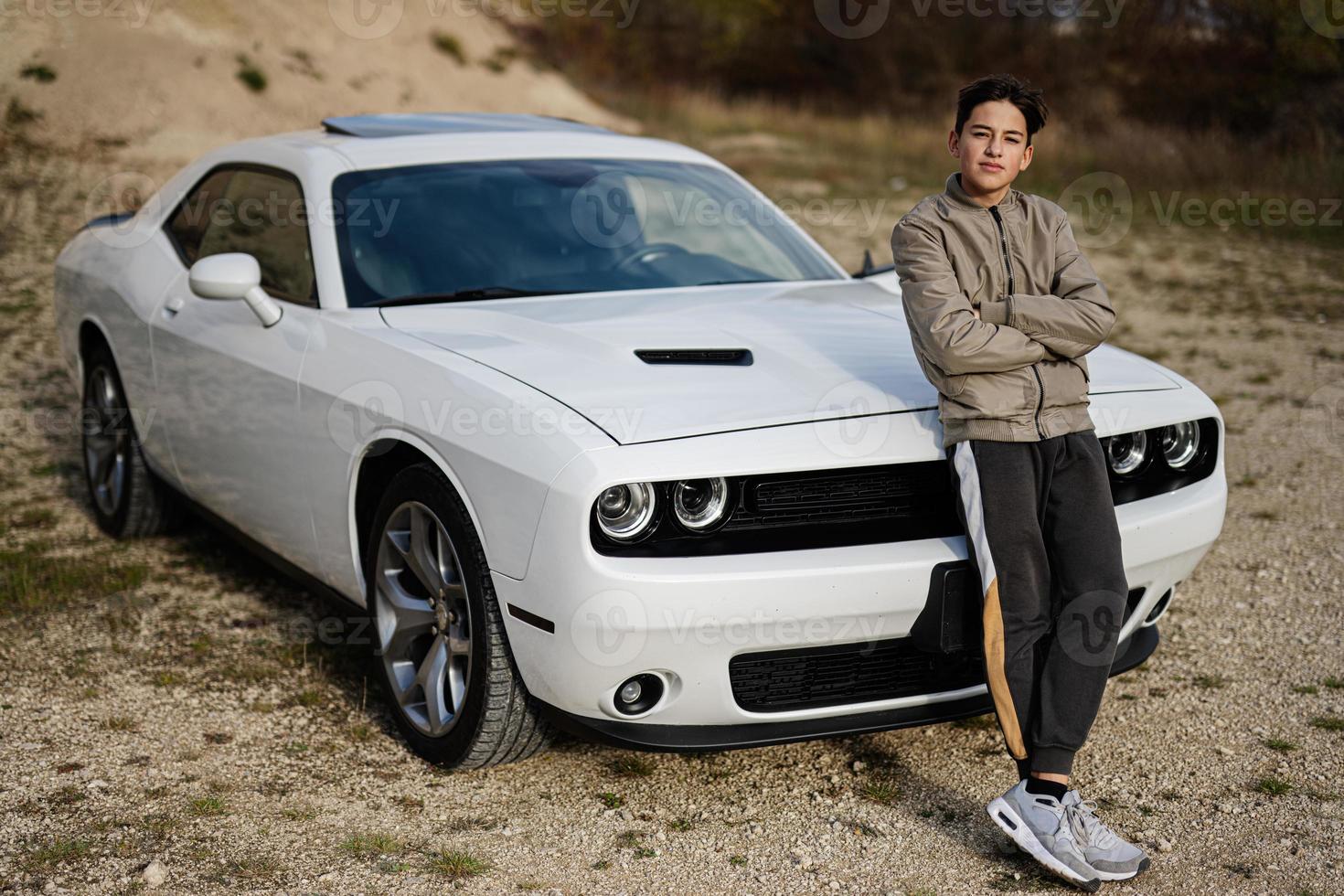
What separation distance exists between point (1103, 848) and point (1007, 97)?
167 centimetres

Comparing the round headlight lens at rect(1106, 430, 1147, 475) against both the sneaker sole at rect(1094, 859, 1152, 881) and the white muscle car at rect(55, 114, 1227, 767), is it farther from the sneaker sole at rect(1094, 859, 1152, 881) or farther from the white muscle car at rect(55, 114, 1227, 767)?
the sneaker sole at rect(1094, 859, 1152, 881)

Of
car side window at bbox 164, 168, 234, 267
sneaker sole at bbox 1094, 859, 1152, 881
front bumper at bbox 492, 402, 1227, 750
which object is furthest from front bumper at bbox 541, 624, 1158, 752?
car side window at bbox 164, 168, 234, 267

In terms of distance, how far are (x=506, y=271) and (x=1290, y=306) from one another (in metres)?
8.57

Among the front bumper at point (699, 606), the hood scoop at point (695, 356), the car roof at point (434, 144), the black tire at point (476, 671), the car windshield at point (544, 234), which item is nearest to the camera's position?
the front bumper at point (699, 606)

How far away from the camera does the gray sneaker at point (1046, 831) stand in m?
2.96

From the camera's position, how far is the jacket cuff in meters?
3.13

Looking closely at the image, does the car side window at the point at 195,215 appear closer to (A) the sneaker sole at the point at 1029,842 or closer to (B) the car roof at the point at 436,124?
(B) the car roof at the point at 436,124

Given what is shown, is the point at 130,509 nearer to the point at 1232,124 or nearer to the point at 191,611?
the point at 191,611

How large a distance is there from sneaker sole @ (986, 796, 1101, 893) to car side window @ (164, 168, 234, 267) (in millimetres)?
3419

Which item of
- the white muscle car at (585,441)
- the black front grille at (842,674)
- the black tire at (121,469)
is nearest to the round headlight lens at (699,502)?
the white muscle car at (585,441)

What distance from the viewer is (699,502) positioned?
3.12m

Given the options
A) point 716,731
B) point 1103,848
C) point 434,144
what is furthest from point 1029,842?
point 434,144

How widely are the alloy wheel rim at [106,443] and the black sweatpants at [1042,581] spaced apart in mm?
3639

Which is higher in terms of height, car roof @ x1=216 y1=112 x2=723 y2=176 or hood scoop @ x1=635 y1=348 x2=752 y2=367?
car roof @ x1=216 y1=112 x2=723 y2=176
